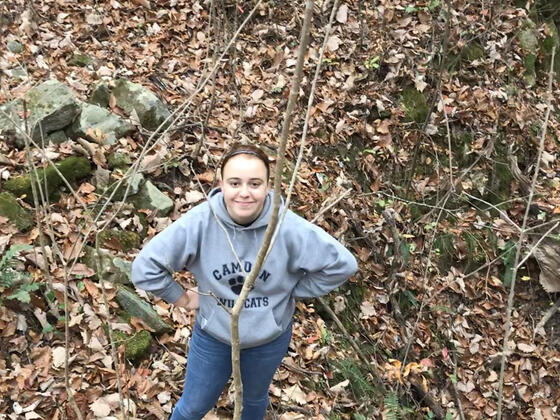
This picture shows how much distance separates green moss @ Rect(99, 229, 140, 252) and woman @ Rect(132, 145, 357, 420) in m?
1.66

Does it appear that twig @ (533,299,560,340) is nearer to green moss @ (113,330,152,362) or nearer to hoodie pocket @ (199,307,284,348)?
green moss @ (113,330,152,362)

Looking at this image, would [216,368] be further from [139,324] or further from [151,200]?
[151,200]

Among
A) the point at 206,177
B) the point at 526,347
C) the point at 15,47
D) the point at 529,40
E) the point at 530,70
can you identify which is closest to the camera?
the point at 206,177

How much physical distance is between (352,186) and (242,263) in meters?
3.48

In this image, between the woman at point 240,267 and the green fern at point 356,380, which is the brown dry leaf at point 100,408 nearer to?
the woman at point 240,267

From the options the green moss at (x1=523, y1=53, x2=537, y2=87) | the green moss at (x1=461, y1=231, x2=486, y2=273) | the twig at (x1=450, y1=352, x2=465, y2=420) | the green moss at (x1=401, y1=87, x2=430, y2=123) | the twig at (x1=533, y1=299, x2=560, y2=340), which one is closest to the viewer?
the twig at (x1=450, y1=352, x2=465, y2=420)

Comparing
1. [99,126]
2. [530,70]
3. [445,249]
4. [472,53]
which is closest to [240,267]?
[99,126]

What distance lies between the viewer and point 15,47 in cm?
541

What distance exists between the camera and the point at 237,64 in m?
6.51

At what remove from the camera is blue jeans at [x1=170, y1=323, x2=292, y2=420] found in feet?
8.42

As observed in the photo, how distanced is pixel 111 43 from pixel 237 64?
56.7 inches

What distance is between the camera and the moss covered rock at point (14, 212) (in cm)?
377

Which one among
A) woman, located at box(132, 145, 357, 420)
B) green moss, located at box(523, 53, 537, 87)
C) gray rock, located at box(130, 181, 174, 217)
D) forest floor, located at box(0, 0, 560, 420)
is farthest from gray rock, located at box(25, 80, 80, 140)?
green moss, located at box(523, 53, 537, 87)

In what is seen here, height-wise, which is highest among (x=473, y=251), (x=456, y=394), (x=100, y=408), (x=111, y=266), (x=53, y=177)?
(x=53, y=177)
